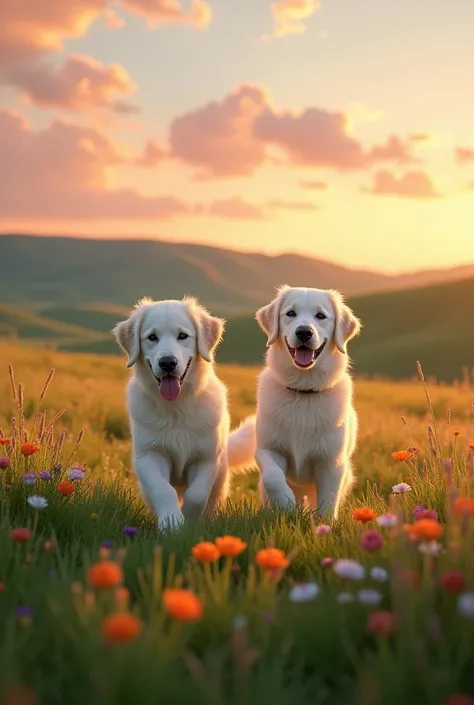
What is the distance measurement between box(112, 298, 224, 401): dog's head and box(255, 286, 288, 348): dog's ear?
15.0 inches

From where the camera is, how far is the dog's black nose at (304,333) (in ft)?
18.2

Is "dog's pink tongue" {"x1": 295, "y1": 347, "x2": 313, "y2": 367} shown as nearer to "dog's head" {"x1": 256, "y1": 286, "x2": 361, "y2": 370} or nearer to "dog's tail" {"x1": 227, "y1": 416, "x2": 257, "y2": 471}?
"dog's head" {"x1": 256, "y1": 286, "x2": 361, "y2": 370}

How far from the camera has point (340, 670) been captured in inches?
100

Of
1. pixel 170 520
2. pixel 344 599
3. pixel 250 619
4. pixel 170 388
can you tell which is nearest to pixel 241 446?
pixel 170 388

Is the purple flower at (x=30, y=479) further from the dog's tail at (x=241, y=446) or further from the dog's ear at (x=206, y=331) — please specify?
the dog's tail at (x=241, y=446)

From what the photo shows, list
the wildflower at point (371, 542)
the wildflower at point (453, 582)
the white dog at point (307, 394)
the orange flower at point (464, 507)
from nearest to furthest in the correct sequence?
the wildflower at point (453, 582)
the orange flower at point (464, 507)
the wildflower at point (371, 542)
the white dog at point (307, 394)

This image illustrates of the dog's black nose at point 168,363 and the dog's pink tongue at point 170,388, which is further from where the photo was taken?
the dog's pink tongue at point 170,388

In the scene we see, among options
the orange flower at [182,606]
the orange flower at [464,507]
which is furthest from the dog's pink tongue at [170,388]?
the orange flower at [182,606]

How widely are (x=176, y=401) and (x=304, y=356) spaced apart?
3.36ft

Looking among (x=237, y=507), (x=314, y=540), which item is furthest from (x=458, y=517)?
(x=237, y=507)

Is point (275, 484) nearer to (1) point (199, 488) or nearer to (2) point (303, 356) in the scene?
(1) point (199, 488)

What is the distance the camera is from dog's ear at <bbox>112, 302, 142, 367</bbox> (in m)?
5.59

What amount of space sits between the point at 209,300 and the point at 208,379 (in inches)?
6509

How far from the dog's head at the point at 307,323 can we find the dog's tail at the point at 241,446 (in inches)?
41.6
